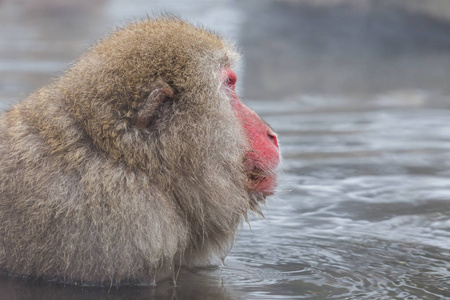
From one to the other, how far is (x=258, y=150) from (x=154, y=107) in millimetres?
558

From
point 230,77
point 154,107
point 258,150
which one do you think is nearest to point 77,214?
point 154,107

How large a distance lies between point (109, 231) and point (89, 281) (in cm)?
30

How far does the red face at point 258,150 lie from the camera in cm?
344

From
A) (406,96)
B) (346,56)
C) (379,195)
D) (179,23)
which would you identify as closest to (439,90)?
(406,96)

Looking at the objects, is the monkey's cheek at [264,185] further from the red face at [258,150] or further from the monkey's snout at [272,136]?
the monkey's snout at [272,136]

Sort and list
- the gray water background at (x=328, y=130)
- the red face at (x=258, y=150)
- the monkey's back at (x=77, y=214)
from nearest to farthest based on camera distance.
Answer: the monkey's back at (x=77, y=214)
the red face at (x=258, y=150)
the gray water background at (x=328, y=130)

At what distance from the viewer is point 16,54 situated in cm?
1234

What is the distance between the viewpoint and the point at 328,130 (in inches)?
285

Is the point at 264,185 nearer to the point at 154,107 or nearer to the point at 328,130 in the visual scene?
the point at 154,107

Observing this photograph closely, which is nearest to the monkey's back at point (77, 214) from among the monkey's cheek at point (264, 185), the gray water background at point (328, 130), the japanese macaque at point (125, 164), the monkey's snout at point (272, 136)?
the japanese macaque at point (125, 164)

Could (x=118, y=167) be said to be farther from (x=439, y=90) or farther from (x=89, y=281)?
(x=439, y=90)

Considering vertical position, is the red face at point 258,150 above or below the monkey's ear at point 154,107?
below

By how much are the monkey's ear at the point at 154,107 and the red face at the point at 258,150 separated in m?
0.39

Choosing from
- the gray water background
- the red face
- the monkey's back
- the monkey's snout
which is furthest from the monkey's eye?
the monkey's back
